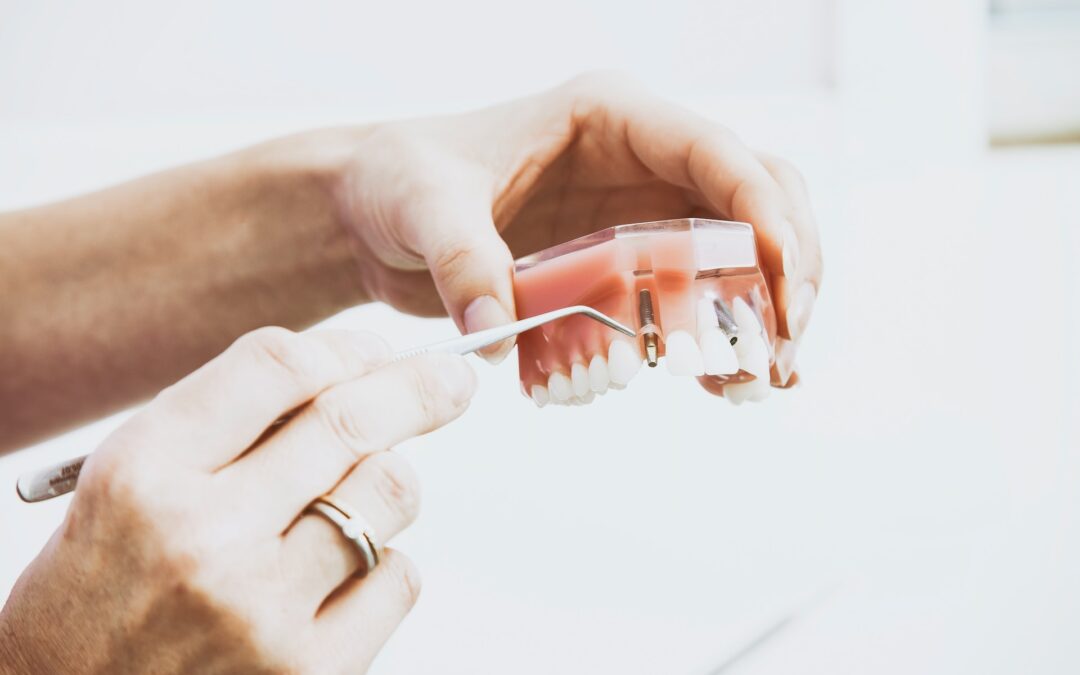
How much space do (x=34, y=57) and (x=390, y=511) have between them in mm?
1087

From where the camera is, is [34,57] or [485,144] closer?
[485,144]

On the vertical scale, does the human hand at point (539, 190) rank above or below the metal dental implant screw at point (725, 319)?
above

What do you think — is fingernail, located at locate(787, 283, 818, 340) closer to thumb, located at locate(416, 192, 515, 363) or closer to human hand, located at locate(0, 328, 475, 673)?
thumb, located at locate(416, 192, 515, 363)

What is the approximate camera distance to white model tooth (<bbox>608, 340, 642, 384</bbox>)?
680 mm

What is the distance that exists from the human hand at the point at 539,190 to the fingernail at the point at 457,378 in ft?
0.53

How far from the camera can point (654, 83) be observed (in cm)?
174

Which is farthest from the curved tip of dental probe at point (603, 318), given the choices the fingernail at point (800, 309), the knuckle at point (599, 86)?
the knuckle at point (599, 86)

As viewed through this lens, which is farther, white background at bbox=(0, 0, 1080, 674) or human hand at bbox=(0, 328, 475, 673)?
white background at bbox=(0, 0, 1080, 674)

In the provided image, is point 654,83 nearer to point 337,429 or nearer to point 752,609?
point 752,609

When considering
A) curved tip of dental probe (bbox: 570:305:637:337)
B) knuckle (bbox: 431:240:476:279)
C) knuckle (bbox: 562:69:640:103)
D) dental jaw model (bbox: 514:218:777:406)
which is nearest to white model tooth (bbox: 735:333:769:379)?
dental jaw model (bbox: 514:218:777:406)

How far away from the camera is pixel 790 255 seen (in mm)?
819

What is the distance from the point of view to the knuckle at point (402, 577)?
1.69 feet

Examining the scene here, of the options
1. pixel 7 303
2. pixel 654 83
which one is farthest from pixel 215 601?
pixel 654 83

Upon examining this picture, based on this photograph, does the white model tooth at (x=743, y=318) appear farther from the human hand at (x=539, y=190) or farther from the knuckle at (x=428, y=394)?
the knuckle at (x=428, y=394)
